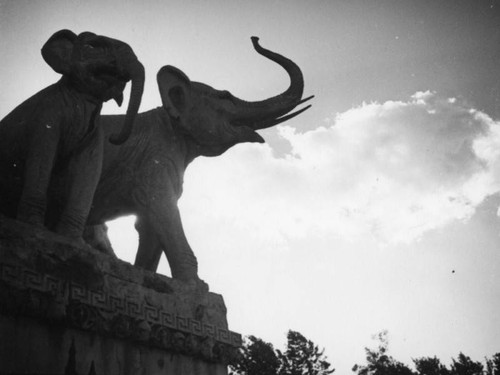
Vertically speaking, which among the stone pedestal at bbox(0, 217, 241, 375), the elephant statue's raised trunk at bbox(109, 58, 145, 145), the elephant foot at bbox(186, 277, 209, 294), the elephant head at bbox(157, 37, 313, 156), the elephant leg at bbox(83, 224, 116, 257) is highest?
the elephant head at bbox(157, 37, 313, 156)

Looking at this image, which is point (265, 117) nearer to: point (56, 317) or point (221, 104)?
point (221, 104)

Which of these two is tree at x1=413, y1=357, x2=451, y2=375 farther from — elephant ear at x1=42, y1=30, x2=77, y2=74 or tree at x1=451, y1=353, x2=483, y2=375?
elephant ear at x1=42, y1=30, x2=77, y2=74

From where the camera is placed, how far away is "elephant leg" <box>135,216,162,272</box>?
5.81 metres

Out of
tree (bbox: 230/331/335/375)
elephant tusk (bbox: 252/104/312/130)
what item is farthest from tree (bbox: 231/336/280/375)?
elephant tusk (bbox: 252/104/312/130)

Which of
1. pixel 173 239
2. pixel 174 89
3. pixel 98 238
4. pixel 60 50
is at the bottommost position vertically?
pixel 173 239

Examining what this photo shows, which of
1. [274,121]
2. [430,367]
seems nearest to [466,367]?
[430,367]

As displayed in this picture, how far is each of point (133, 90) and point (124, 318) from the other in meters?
1.96

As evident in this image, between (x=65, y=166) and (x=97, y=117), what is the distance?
520 mm

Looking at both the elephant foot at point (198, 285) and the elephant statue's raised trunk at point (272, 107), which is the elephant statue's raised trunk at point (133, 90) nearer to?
the elephant foot at point (198, 285)

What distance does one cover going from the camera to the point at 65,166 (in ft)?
15.8

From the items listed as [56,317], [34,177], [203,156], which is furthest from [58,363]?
[203,156]

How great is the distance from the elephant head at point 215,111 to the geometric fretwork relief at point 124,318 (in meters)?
2.47

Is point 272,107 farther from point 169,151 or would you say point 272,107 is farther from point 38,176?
point 38,176

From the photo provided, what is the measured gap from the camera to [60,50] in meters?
4.96
